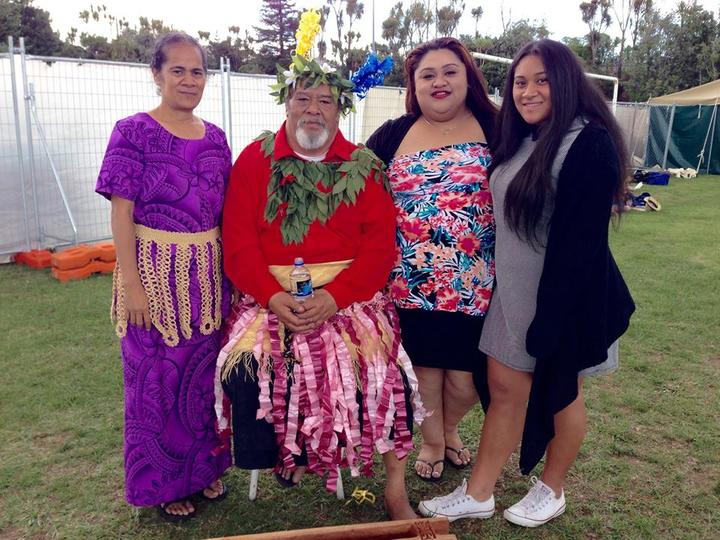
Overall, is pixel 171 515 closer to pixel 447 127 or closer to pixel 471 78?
pixel 447 127

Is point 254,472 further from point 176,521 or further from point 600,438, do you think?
point 600,438

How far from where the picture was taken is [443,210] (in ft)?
8.61

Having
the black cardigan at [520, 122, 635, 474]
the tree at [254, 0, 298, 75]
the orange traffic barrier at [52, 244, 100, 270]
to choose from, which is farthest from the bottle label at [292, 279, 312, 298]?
the tree at [254, 0, 298, 75]

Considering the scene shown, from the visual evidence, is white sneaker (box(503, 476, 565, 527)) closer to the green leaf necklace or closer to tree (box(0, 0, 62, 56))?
the green leaf necklace

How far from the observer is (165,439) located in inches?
103

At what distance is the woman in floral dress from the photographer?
2635mm

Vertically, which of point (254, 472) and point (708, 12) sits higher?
point (708, 12)

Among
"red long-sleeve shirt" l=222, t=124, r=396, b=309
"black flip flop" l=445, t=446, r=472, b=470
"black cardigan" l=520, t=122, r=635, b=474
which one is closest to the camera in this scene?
"black cardigan" l=520, t=122, r=635, b=474

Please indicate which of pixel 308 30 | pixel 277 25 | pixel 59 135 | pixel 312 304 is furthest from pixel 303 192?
pixel 277 25

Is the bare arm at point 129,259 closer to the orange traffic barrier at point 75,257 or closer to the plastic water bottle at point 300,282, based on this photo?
the plastic water bottle at point 300,282

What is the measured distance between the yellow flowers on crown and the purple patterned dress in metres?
0.52

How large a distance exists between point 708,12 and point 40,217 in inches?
1111

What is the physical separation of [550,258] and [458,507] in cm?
123

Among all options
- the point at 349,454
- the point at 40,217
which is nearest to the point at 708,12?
the point at 40,217
